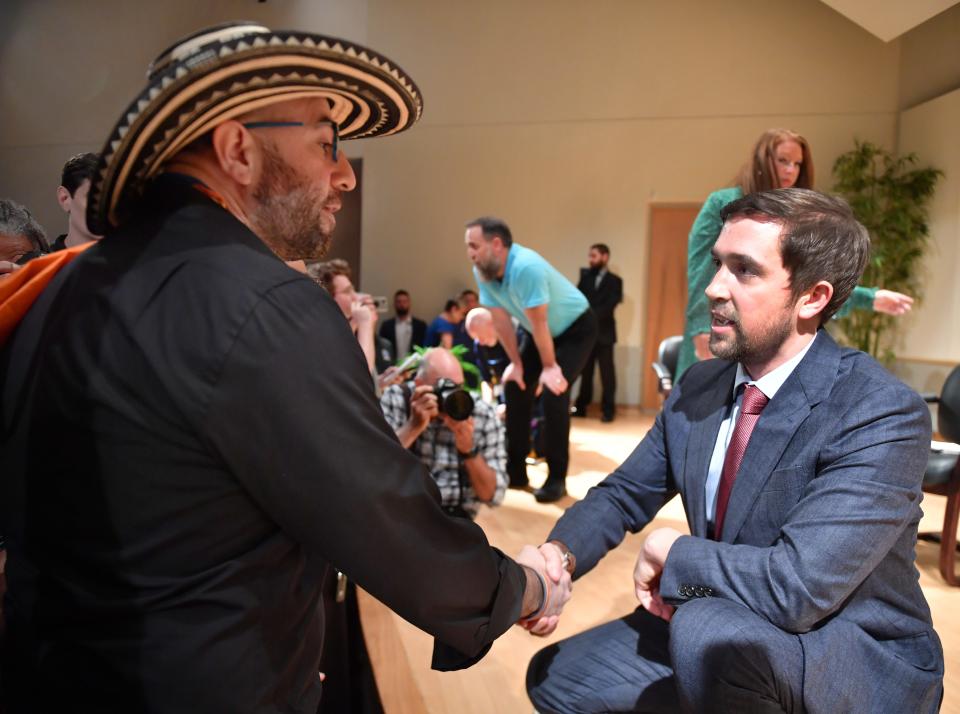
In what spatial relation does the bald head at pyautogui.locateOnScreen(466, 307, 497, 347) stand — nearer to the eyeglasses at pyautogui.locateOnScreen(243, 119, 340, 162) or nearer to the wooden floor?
the wooden floor

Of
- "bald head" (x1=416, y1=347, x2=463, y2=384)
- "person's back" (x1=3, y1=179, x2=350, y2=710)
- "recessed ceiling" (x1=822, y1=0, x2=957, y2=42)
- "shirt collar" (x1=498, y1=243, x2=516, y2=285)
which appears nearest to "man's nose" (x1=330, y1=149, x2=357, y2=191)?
"person's back" (x1=3, y1=179, x2=350, y2=710)

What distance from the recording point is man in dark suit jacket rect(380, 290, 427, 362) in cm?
909

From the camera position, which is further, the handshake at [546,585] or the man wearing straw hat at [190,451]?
the handshake at [546,585]

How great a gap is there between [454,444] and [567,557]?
1.53 m

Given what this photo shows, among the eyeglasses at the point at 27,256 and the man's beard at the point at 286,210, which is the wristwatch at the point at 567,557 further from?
the eyeglasses at the point at 27,256

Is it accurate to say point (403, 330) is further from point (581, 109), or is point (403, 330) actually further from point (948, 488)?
point (948, 488)

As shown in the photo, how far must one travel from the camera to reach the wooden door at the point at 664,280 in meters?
8.87

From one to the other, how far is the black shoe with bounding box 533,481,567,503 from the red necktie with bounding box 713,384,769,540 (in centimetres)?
291

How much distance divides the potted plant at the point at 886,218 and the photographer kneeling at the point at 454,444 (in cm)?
589

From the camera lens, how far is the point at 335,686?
79.1 inches

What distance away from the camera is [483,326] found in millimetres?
4805

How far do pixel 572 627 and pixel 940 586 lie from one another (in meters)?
1.72

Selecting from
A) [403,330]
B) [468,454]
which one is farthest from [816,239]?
[403,330]

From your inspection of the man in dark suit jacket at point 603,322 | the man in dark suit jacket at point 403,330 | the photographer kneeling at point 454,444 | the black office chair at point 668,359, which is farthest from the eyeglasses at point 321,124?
the man in dark suit jacket at point 403,330
